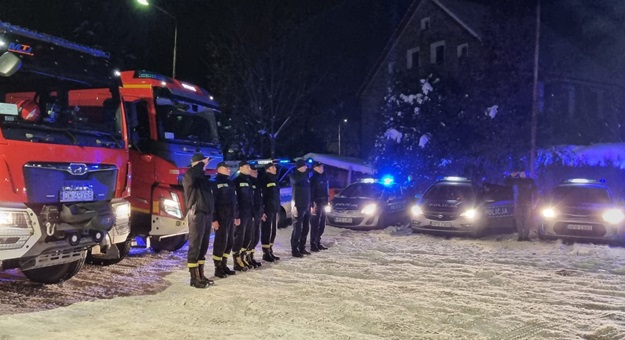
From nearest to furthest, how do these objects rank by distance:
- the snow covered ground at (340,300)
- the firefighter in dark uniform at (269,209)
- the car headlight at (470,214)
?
the snow covered ground at (340,300) → the firefighter in dark uniform at (269,209) → the car headlight at (470,214)

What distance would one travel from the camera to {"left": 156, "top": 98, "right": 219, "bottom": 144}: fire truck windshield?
9.98 m

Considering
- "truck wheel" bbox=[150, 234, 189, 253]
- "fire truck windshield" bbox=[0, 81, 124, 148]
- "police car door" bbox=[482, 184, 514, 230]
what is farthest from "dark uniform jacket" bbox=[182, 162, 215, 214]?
"police car door" bbox=[482, 184, 514, 230]

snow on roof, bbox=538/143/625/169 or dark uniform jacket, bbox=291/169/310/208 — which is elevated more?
snow on roof, bbox=538/143/625/169

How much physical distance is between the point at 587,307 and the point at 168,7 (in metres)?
26.6

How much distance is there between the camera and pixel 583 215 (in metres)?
12.3

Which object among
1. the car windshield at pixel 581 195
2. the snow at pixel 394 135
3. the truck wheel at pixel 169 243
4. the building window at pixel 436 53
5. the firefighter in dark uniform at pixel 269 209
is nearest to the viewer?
the firefighter in dark uniform at pixel 269 209

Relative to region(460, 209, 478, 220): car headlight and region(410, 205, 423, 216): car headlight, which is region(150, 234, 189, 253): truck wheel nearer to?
region(410, 205, 423, 216): car headlight

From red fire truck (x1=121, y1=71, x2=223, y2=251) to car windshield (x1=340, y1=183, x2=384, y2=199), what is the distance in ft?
22.2

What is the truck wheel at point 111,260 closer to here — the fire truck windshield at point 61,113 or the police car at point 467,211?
the fire truck windshield at point 61,113

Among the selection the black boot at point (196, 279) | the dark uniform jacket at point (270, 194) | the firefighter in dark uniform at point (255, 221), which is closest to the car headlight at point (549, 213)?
the dark uniform jacket at point (270, 194)

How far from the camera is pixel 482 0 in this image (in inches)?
1282

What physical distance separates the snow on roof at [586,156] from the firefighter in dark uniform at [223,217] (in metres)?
15.7

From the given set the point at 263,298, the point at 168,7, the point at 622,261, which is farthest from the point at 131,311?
the point at 168,7

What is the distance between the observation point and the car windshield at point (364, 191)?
1575cm
